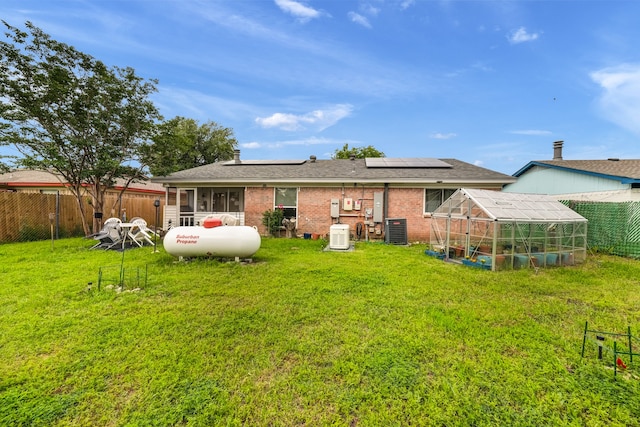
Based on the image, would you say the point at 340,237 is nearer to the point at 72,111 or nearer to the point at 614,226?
the point at 614,226

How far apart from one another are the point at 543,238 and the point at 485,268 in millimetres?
1866

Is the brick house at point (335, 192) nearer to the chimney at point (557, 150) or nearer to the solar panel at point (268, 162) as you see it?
the solar panel at point (268, 162)

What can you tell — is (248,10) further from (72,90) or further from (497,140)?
(497,140)

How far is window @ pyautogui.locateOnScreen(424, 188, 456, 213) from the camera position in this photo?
11.4 meters

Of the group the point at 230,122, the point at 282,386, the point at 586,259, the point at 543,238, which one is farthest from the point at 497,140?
the point at 230,122

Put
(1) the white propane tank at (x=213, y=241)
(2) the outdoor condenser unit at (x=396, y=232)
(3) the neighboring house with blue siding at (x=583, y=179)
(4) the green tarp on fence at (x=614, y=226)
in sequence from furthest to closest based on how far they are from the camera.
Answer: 1. (2) the outdoor condenser unit at (x=396, y=232)
2. (3) the neighboring house with blue siding at (x=583, y=179)
3. (4) the green tarp on fence at (x=614, y=226)
4. (1) the white propane tank at (x=213, y=241)

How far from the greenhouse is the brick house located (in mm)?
2658

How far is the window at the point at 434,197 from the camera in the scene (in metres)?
11.4

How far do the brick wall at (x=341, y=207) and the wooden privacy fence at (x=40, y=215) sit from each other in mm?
6773

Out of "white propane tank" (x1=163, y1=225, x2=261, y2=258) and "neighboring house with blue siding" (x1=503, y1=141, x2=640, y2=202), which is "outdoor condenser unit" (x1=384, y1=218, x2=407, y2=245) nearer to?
"white propane tank" (x1=163, y1=225, x2=261, y2=258)

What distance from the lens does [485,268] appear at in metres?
6.93

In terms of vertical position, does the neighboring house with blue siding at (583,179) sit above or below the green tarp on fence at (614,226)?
above

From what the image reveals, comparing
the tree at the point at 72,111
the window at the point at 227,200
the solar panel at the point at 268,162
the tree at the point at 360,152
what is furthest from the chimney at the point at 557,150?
the tree at the point at 72,111

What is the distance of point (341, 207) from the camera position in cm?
1186
